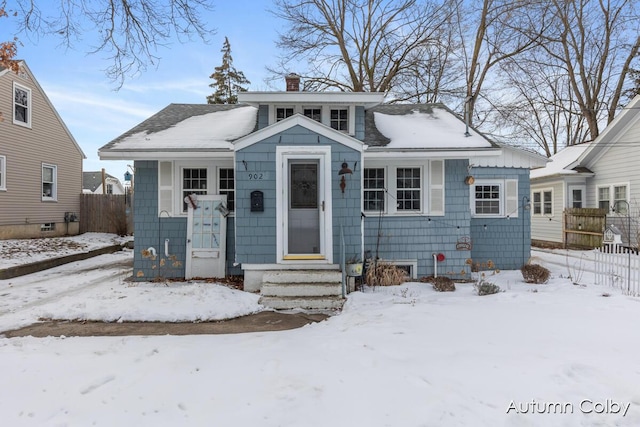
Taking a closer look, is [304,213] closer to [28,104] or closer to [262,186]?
[262,186]

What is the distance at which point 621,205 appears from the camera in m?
12.7

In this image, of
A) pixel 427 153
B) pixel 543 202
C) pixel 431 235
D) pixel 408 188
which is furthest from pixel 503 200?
pixel 543 202

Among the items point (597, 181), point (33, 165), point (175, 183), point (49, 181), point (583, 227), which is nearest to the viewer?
point (175, 183)

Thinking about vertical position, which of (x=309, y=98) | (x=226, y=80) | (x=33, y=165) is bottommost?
(x=33, y=165)

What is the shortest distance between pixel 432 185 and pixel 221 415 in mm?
6698

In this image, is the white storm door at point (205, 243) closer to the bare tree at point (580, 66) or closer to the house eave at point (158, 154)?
the house eave at point (158, 154)

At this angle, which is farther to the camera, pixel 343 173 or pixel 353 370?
pixel 343 173

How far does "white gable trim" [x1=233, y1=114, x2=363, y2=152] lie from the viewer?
677 cm

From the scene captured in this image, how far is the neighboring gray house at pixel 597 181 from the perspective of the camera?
1227 cm

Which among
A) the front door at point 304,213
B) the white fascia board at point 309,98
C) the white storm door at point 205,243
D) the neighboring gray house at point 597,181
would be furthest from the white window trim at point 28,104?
the neighboring gray house at point 597,181

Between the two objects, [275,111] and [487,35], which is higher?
[487,35]

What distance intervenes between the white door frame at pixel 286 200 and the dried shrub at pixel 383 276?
103 centimetres

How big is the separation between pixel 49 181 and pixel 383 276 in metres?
15.8

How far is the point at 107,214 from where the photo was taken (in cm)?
1631
